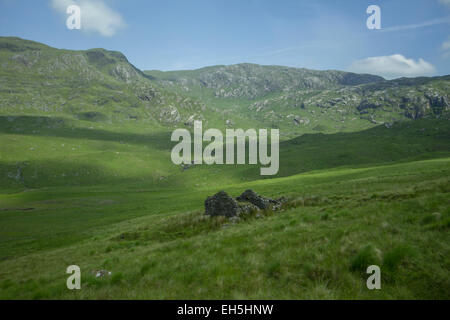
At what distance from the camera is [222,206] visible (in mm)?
26297

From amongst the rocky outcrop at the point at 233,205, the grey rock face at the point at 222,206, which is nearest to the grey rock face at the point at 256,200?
the rocky outcrop at the point at 233,205

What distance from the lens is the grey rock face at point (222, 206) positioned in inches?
1005

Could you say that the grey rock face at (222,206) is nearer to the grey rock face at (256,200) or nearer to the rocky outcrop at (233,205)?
the rocky outcrop at (233,205)

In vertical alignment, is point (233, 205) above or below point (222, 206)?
above

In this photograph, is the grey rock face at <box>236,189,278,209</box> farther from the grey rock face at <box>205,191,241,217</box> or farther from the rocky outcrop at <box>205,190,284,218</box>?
the grey rock face at <box>205,191,241,217</box>

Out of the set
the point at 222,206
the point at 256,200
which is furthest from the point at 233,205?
the point at 256,200

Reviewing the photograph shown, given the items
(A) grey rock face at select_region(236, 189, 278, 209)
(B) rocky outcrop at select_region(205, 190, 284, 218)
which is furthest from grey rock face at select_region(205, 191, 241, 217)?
→ (A) grey rock face at select_region(236, 189, 278, 209)

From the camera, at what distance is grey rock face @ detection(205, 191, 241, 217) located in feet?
83.8

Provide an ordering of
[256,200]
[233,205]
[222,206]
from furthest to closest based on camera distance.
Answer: [256,200], [222,206], [233,205]

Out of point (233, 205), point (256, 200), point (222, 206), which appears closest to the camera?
point (233, 205)

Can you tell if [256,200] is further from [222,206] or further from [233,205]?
[222,206]

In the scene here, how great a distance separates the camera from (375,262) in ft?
24.6
